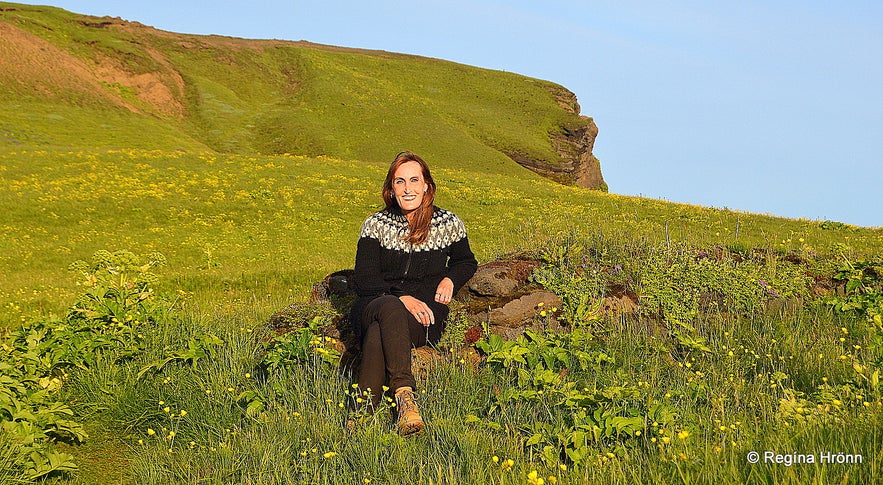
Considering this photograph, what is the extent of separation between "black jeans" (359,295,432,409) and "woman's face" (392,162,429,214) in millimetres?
1230

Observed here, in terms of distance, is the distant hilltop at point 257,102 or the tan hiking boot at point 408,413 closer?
the tan hiking boot at point 408,413

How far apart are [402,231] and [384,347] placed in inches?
61.4

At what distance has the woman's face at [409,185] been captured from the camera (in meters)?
6.86

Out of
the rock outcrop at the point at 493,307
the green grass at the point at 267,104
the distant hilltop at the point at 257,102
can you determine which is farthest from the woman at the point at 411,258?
the green grass at the point at 267,104

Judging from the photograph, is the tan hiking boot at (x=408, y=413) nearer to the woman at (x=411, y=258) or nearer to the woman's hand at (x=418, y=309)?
the woman at (x=411, y=258)

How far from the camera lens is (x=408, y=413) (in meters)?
5.42

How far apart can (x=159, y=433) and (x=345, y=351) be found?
218 cm

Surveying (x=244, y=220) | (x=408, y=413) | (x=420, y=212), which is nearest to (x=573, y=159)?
(x=244, y=220)

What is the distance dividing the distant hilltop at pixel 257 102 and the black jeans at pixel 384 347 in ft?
135

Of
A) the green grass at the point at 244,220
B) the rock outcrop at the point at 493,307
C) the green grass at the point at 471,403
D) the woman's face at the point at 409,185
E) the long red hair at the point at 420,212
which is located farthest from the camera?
the green grass at the point at 244,220

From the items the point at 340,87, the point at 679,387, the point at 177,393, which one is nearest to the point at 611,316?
the point at 679,387

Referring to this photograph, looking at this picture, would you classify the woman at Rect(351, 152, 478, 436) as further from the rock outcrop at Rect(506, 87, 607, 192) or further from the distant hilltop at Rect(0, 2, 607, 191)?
the rock outcrop at Rect(506, 87, 607, 192)

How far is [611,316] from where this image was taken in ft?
25.6

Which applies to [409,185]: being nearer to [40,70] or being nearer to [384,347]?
[384,347]
